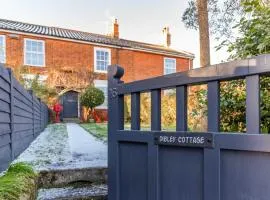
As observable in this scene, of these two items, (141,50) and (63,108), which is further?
(141,50)

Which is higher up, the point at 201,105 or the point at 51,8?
the point at 51,8

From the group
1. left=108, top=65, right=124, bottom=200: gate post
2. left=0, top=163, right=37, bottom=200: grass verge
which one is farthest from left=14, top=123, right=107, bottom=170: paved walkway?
left=108, top=65, right=124, bottom=200: gate post

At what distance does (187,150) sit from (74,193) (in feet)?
4.54

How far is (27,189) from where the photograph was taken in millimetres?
2189

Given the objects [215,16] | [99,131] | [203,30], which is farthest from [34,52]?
[203,30]

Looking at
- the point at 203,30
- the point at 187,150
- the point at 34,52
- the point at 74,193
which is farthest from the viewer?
the point at 34,52

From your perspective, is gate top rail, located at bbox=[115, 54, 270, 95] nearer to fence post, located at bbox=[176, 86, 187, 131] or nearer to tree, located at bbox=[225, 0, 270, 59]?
fence post, located at bbox=[176, 86, 187, 131]

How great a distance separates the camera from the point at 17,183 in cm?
215

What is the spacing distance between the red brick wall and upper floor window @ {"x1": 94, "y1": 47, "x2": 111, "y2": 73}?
1.02 feet

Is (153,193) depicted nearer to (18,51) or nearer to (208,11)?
(208,11)

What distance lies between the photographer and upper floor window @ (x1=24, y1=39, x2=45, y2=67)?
Answer: 20.2 meters

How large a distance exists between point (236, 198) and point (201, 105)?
1.97 meters

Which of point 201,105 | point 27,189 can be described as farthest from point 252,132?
point 201,105

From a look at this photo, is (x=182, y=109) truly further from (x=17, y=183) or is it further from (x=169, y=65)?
(x=169, y=65)
